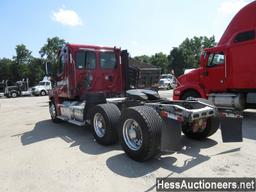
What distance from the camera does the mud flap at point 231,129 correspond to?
5.30m

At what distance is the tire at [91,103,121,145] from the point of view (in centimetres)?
593

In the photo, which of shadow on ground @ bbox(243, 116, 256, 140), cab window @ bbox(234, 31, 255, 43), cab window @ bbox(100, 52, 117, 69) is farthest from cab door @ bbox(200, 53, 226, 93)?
cab window @ bbox(100, 52, 117, 69)

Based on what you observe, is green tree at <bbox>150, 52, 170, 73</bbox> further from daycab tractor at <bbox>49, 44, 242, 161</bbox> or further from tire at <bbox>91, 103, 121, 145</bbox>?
tire at <bbox>91, 103, 121, 145</bbox>

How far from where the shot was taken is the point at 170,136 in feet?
15.6

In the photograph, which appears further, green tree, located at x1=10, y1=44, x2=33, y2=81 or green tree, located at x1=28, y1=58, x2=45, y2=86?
green tree, located at x1=10, y1=44, x2=33, y2=81

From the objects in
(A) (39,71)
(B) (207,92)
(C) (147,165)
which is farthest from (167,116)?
(A) (39,71)

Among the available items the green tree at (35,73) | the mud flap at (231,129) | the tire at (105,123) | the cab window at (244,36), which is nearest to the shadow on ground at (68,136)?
the tire at (105,123)

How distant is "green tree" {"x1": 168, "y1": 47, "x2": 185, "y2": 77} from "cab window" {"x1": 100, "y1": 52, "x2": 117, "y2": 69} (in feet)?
193

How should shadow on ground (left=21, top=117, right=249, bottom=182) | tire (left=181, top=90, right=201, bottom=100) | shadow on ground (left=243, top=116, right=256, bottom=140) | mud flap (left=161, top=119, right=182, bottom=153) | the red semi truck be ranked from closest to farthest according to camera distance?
shadow on ground (left=21, top=117, right=249, bottom=182), mud flap (left=161, top=119, right=182, bottom=153), shadow on ground (left=243, top=116, right=256, bottom=140), the red semi truck, tire (left=181, top=90, right=201, bottom=100)

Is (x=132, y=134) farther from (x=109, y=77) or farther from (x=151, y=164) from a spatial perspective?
(x=109, y=77)

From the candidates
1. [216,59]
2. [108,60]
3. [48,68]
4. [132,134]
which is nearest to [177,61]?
[216,59]

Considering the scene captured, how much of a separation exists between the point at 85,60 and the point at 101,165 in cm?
413

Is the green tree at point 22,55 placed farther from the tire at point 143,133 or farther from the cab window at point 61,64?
the tire at point 143,133

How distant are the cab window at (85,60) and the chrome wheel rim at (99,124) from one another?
2.25 metres
